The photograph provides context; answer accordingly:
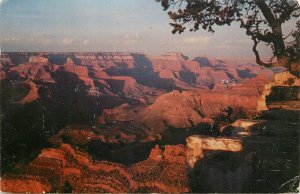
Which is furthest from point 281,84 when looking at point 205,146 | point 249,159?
point 249,159

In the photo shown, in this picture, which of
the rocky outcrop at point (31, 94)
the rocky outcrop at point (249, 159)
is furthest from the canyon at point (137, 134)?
the rocky outcrop at point (31, 94)

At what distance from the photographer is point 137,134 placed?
42.3m

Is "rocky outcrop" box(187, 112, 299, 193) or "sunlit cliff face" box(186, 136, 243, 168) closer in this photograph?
"rocky outcrop" box(187, 112, 299, 193)

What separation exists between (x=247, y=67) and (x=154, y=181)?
102m

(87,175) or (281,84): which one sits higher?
(281,84)

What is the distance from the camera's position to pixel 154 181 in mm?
16344

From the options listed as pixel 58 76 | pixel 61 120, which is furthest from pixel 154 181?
pixel 58 76

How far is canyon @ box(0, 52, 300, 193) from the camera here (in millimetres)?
10242

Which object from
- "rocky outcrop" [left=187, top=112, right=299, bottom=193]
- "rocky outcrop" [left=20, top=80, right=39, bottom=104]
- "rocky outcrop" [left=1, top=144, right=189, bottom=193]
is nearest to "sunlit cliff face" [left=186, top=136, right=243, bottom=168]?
"rocky outcrop" [left=187, top=112, right=299, bottom=193]

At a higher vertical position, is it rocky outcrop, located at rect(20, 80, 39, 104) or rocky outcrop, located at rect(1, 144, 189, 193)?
rocky outcrop, located at rect(20, 80, 39, 104)

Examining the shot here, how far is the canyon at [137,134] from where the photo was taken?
33.6ft

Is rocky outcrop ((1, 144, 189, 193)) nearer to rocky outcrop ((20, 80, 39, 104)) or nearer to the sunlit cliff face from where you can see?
the sunlit cliff face

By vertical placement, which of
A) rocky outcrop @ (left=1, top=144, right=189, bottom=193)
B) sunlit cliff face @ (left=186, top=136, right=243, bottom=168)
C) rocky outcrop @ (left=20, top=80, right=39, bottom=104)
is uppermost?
sunlit cliff face @ (left=186, top=136, right=243, bottom=168)

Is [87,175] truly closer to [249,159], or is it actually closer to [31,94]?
[249,159]
